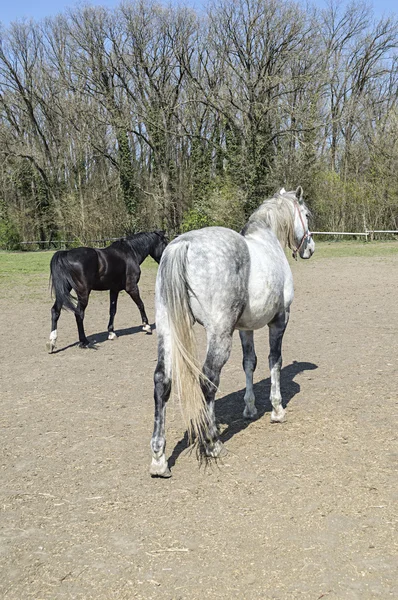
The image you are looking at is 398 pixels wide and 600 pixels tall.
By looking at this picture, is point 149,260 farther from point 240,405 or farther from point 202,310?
point 202,310

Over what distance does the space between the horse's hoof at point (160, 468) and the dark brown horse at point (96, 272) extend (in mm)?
4869

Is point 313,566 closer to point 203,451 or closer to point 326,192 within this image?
point 203,451

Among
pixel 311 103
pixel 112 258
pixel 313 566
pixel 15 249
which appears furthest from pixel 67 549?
pixel 15 249

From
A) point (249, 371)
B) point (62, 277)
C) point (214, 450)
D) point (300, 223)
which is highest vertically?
point (300, 223)

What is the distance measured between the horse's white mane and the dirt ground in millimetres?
1756

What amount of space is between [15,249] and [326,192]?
19299 mm

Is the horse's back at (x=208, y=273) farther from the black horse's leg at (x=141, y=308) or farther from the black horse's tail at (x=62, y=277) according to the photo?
the black horse's leg at (x=141, y=308)

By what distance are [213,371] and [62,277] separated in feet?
16.5

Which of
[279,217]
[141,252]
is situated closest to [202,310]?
[279,217]

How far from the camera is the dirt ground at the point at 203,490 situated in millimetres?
2963

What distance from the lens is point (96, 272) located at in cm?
941

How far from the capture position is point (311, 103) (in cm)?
3134

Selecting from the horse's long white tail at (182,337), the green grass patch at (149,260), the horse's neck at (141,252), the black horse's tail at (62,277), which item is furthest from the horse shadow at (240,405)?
the green grass patch at (149,260)

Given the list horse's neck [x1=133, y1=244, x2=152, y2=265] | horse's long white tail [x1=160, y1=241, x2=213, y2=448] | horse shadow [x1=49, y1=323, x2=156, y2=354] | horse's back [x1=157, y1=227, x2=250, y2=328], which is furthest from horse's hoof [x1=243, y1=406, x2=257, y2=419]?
horse's neck [x1=133, y1=244, x2=152, y2=265]
